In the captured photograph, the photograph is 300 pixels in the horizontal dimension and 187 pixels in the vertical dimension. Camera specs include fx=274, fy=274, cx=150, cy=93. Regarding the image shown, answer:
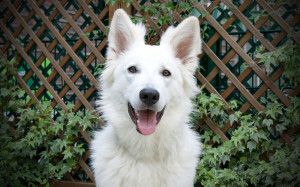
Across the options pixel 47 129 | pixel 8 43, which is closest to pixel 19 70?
pixel 8 43

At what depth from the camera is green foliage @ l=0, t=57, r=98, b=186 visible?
10.3 feet

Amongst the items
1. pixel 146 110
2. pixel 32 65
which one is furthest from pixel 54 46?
pixel 146 110

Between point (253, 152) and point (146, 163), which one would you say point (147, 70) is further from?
point (253, 152)

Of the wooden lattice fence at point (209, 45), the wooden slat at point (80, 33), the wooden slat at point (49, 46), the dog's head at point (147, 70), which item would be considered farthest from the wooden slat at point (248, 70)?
the wooden slat at point (49, 46)

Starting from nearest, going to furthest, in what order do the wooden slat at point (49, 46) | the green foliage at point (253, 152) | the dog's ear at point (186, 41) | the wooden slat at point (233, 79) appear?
1. the dog's ear at point (186, 41)
2. the green foliage at point (253, 152)
3. the wooden slat at point (233, 79)
4. the wooden slat at point (49, 46)

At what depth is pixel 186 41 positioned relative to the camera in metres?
2.19

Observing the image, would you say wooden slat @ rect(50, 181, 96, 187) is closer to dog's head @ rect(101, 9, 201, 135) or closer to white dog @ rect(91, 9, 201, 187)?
white dog @ rect(91, 9, 201, 187)

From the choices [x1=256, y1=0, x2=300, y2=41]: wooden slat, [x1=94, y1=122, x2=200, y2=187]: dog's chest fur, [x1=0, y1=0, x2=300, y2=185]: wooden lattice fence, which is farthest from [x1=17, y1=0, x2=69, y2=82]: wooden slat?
[x1=256, y1=0, x2=300, y2=41]: wooden slat

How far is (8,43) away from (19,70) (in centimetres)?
38

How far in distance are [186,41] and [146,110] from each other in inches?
27.0

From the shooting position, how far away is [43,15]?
3.44m

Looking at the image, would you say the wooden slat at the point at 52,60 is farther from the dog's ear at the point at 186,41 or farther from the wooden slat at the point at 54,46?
the dog's ear at the point at 186,41

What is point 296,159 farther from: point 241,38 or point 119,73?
point 119,73

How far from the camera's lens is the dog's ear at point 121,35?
2.13 m
